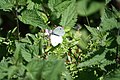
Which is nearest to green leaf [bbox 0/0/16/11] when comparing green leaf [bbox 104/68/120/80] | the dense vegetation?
the dense vegetation

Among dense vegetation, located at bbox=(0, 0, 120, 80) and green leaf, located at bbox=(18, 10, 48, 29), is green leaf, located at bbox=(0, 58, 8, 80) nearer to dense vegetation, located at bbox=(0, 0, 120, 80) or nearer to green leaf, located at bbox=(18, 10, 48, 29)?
dense vegetation, located at bbox=(0, 0, 120, 80)

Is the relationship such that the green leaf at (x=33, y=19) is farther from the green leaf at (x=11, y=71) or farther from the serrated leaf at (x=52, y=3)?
the green leaf at (x=11, y=71)

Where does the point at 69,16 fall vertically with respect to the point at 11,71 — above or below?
above

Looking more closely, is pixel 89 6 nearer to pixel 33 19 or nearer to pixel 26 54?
pixel 33 19

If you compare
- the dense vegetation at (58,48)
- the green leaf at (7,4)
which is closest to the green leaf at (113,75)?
the dense vegetation at (58,48)

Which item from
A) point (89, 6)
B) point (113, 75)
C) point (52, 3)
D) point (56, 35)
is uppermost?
point (89, 6)

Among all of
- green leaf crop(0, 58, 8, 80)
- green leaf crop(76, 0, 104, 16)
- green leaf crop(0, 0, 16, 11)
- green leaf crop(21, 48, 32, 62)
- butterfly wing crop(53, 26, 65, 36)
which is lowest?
green leaf crop(0, 58, 8, 80)

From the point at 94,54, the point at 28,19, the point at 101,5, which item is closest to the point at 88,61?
the point at 94,54

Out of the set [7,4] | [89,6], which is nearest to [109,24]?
[7,4]
